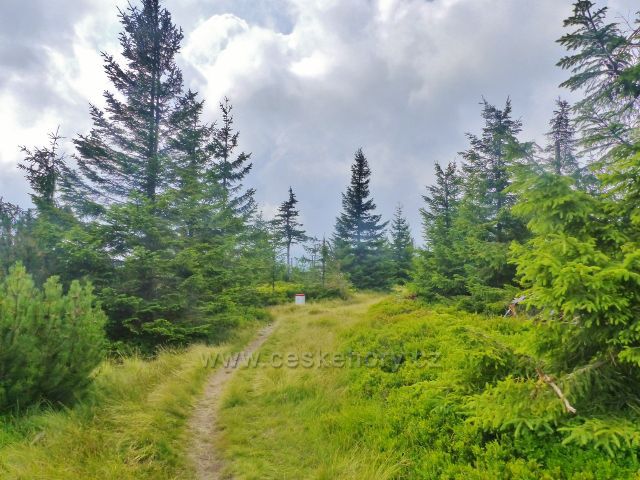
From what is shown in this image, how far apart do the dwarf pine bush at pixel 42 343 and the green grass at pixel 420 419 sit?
2874 millimetres

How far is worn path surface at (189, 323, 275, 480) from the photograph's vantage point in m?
4.62

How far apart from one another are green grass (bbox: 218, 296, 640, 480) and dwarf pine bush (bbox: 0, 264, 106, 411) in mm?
2874

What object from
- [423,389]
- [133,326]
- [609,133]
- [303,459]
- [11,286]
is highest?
[609,133]

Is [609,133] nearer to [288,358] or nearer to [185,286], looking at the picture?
[288,358]

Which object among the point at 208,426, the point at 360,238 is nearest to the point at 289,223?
the point at 360,238

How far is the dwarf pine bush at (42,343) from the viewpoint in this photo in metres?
5.19

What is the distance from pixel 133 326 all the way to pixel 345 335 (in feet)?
23.0

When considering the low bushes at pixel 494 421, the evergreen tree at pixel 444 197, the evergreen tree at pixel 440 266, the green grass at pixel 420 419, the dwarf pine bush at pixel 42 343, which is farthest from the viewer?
the evergreen tree at pixel 444 197

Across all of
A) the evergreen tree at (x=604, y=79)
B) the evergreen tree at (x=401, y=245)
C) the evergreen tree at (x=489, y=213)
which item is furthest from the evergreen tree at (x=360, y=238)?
the evergreen tree at (x=604, y=79)

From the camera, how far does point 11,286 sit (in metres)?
5.41

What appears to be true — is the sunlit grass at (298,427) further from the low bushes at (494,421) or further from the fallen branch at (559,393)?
the fallen branch at (559,393)

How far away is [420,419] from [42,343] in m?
6.32

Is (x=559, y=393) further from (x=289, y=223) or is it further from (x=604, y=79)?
(x=289, y=223)

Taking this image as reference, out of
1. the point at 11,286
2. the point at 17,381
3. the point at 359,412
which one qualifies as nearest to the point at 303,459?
the point at 359,412
